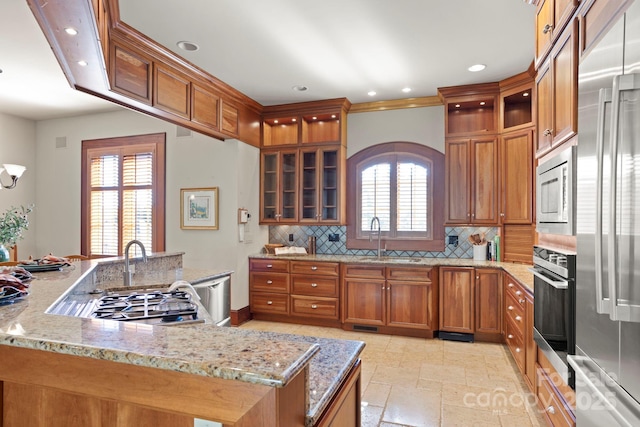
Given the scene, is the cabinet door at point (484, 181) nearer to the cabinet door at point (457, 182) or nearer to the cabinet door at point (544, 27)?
the cabinet door at point (457, 182)

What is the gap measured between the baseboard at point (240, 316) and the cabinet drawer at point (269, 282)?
0.30 meters

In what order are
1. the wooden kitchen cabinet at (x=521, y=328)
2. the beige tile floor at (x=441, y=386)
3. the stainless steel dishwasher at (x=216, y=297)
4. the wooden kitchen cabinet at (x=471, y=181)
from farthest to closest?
the wooden kitchen cabinet at (x=471, y=181) < the stainless steel dishwasher at (x=216, y=297) < the wooden kitchen cabinet at (x=521, y=328) < the beige tile floor at (x=441, y=386)

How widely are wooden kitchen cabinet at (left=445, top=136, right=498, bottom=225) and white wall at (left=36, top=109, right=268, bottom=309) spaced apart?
2.64 m

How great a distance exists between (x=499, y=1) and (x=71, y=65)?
321 cm

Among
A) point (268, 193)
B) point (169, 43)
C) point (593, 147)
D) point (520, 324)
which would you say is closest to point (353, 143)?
point (268, 193)

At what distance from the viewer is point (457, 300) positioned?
418cm

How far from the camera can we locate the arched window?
4.80m

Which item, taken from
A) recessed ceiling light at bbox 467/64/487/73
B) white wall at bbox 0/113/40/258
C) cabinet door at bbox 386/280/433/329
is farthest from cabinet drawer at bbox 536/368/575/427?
white wall at bbox 0/113/40/258

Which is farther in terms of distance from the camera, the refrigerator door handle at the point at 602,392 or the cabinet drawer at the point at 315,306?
the cabinet drawer at the point at 315,306

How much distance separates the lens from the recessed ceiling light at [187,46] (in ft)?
10.7

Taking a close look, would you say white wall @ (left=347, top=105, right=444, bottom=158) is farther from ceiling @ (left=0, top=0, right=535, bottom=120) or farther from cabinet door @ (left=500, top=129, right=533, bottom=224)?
cabinet door @ (left=500, top=129, right=533, bottom=224)

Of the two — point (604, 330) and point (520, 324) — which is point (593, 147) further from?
point (520, 324)

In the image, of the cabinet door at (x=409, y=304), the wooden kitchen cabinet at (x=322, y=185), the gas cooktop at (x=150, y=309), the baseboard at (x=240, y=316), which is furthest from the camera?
the wooden kitchen cabinet at (x=322, y=185)

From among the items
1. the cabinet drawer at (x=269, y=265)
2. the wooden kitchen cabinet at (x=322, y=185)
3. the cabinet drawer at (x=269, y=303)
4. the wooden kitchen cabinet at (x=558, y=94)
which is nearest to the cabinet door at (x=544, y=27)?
the wooden kitchen cabinet at (x=558, y=94)
